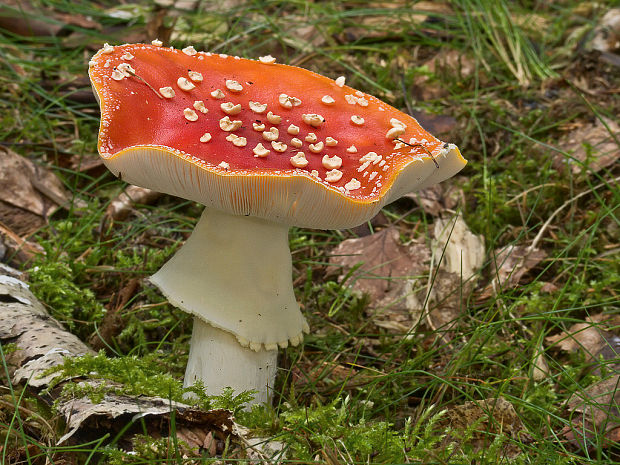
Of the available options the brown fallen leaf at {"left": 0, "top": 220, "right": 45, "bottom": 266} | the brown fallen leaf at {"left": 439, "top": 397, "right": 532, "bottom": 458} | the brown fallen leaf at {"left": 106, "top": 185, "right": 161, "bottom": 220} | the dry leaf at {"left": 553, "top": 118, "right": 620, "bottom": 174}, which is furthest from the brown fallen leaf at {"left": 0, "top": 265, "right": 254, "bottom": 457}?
the dry leaf at {"left": 553, "top": 118, "right": 620, "bottom": 174}

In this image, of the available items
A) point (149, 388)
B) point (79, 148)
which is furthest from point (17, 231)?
point (149, 388)

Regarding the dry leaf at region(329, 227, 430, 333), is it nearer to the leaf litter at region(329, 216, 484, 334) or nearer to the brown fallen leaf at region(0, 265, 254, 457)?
the leaf litter at region(329, 216, 484, 334)

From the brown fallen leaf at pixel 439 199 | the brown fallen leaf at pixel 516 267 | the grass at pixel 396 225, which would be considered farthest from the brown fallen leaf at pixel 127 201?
the brown fallen leaf at pixel 516 267

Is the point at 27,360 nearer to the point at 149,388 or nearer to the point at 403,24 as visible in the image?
the point at 149,388

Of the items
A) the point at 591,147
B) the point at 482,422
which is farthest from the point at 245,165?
the point at 591,147

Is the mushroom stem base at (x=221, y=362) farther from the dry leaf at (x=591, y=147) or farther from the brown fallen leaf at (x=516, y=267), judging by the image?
the dry leaf at (x=591, y=147)

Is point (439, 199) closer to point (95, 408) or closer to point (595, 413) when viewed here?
point (595, 413)
